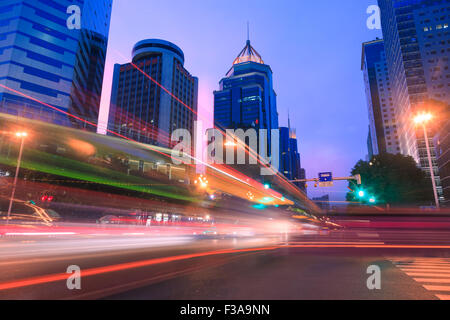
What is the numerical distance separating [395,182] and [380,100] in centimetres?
14712

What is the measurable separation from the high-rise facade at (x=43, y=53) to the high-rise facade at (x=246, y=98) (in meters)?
82.0

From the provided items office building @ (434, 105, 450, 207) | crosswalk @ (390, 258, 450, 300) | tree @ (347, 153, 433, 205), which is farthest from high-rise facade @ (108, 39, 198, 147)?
crosswalk @ (390, 258, 450, 300)

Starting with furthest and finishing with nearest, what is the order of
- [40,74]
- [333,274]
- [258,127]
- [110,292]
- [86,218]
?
[258,127] → [40,74] → [86,218] → [333,274] → [110,292]

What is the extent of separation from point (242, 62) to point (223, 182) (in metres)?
164

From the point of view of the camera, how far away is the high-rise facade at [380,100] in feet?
500

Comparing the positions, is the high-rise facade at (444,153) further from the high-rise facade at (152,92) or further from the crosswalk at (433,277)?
the high-rise facade at (152,92)

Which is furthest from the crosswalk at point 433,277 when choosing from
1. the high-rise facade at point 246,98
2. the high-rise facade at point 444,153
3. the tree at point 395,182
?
the high-rise facade at point 246,98

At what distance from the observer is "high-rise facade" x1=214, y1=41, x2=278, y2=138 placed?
14812cm

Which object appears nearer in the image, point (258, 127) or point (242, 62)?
point (258, 127)

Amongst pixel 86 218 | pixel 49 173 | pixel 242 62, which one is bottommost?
pixel 86 218

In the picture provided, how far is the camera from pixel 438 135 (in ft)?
211

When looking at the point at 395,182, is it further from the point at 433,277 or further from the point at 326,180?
the point at 433,277

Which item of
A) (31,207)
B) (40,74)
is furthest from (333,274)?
(40,74)

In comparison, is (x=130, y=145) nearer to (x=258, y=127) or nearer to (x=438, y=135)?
(x=438, y=135)
